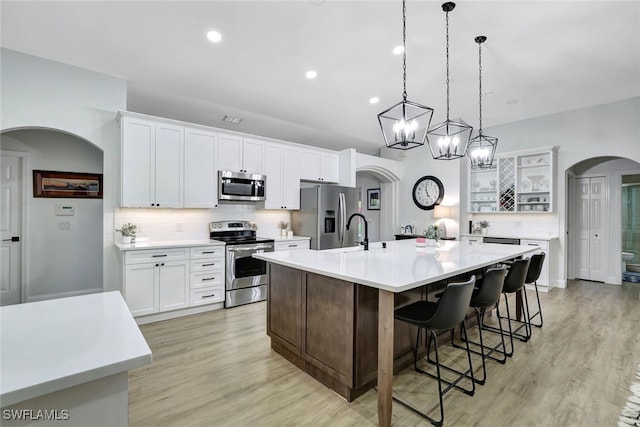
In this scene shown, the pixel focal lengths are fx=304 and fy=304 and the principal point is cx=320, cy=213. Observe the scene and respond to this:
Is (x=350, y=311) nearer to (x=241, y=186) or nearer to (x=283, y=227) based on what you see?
(x=241, y=186)

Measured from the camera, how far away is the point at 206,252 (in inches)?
162

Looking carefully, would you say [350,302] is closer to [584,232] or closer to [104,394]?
[104,394]

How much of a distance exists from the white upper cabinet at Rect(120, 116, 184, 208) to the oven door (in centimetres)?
102

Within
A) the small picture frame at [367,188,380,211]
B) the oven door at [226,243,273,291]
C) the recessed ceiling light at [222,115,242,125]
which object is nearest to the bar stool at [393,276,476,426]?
the oven door at [226,243,273,291]

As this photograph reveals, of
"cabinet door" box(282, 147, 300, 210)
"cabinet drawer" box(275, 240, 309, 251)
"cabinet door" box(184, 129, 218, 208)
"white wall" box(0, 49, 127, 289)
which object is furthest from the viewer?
"cabinet door" box(282, 147, 300, 210)

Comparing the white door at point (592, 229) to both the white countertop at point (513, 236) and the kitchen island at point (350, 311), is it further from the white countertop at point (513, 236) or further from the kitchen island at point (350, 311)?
the kitchen island at point (350, 311)

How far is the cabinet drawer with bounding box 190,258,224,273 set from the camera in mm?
4023

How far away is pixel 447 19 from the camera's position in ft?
10.8

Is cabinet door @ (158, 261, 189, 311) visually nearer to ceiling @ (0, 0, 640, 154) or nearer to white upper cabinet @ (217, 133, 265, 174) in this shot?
white upper cabinet @ (217, 133, 265, 174)

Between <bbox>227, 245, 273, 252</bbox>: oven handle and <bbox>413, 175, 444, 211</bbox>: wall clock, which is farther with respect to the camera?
<bbox>413, 175, 444, 211</bbox>: wall clock

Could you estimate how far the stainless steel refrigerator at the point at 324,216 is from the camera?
17.2ft

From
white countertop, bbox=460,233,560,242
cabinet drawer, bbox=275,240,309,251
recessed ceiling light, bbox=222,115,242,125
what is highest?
recessed ceiling light, bbox=222,115,242,125

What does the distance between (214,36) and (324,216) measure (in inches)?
120

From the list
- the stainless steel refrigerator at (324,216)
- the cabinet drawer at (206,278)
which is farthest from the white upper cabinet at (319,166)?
the cabinet drawer at (206,278)
